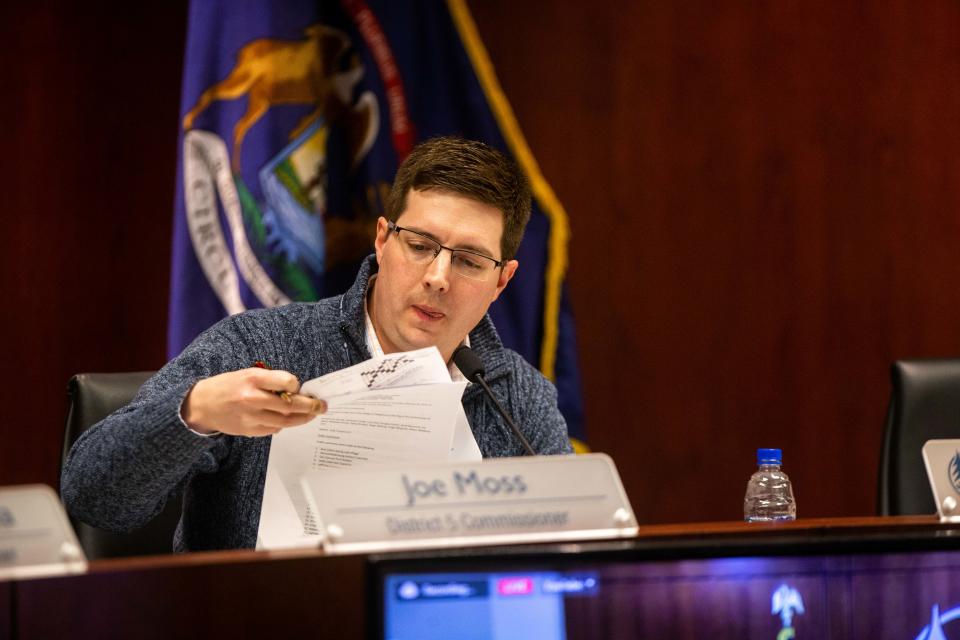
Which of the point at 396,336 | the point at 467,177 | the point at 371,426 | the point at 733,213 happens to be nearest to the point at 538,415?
the point at 396,336

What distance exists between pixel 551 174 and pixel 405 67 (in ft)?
2.04

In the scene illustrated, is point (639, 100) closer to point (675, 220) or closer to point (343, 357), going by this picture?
point (675, 220)

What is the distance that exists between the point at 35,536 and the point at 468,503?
0.41 meters

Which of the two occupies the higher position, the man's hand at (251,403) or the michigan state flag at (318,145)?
the michigan state flag at (318,145)

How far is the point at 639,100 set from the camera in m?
3.11

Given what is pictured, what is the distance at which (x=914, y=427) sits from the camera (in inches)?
79.0

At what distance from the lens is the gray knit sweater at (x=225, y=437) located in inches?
53.1

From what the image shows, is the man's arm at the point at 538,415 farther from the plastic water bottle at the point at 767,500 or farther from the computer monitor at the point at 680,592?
the computer monitor at the point at 680,592

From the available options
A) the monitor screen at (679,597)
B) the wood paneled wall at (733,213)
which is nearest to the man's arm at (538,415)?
the monitor screen at (679,597)

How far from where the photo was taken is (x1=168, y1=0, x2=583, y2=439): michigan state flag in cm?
254

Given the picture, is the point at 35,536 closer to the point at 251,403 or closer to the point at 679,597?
the point at 251,403

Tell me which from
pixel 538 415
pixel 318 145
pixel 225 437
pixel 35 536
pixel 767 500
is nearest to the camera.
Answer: pixel 35 536

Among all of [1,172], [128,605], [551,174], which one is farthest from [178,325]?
[128,605]

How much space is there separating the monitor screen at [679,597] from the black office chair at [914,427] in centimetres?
97
